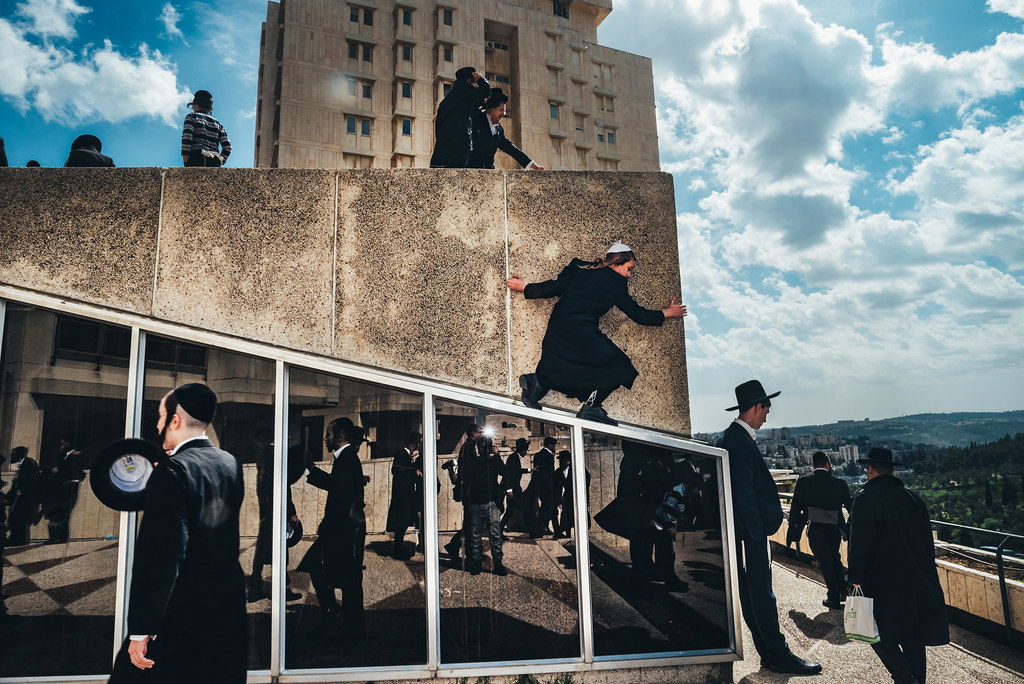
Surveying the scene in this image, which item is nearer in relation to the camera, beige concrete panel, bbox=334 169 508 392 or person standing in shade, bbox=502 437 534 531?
person standing in shade, bbox=502 437 534 531

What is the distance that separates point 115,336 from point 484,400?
8.85 ft

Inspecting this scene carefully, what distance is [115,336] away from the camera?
166 inches

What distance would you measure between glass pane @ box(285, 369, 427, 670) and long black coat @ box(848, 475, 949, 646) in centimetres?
301

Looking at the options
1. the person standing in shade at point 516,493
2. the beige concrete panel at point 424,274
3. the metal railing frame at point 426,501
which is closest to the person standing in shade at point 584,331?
the beige concrete panel at point 424,274

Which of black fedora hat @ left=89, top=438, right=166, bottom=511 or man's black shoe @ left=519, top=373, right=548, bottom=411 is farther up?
man's black shoe @ left=519, top=373, right=548, bottom=411

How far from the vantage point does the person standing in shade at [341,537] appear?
157 inches

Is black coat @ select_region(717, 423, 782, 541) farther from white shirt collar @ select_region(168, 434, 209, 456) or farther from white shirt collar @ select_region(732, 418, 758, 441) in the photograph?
white shirt collar @ select_region(168, 434, 209, 456)

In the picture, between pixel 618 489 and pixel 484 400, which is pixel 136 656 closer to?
pixel 484 400

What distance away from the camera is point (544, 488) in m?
4.25

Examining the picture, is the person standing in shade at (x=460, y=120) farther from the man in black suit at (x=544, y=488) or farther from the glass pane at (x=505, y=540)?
the man in black suit at (x=544, y=488)

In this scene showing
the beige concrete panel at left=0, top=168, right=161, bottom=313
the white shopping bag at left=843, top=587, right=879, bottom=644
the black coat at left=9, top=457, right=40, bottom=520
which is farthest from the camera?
the beige concrete panel at left=0, top=168, right=161, bottom=313

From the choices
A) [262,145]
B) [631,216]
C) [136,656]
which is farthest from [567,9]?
[136,656]

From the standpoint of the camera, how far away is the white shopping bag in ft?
12.4

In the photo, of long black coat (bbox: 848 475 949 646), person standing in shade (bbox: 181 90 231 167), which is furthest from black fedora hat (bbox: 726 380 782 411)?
person standing in shade (bbox: 181 90 231 167)
